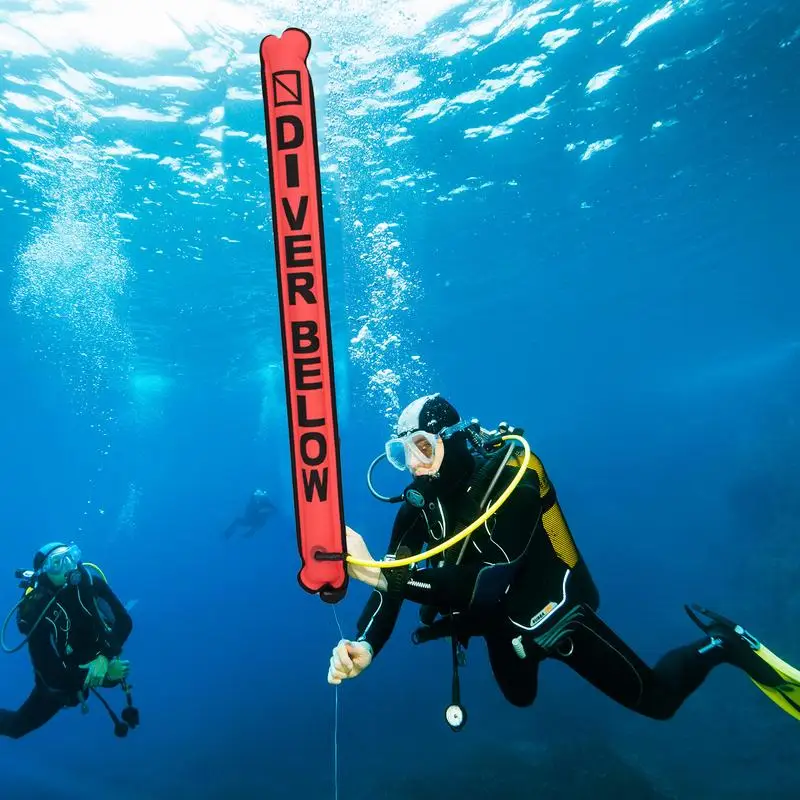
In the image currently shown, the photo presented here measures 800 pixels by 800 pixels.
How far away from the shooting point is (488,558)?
12.2 feet

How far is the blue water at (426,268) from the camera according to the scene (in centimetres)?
1159

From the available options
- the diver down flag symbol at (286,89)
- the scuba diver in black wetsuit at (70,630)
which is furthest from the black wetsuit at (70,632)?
the diver down flag symbol at (286,89)

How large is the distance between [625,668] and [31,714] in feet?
29.8

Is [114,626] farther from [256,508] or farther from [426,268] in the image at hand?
[426,268]

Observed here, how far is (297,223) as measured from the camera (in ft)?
7.72

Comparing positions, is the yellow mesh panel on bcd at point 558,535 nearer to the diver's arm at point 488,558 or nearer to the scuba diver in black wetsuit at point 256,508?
the diver's arm at point 488,558

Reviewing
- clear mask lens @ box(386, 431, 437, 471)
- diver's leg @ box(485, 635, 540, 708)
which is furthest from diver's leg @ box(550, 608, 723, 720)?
clear mask lens @ box(386, 431, 437, 471)

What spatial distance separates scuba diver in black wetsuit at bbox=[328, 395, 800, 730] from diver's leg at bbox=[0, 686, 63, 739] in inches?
293

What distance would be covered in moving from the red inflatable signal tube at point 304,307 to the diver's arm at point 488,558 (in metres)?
0.79

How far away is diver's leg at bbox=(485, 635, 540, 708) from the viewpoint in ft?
13.7

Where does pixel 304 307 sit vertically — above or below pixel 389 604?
above

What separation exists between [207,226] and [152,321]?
950 cm

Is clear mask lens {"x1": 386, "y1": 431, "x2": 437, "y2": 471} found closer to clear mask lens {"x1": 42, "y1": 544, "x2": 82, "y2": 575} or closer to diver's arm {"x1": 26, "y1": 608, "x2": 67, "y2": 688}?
clear mask lens {"x1": 42, "y1": 544, "x2": 82, "y2": 575}

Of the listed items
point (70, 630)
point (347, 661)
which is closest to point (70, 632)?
point (70, 630)
